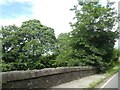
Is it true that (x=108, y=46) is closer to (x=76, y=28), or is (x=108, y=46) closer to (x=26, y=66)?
(x=76, y=28)

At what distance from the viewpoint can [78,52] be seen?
29641 millimetres

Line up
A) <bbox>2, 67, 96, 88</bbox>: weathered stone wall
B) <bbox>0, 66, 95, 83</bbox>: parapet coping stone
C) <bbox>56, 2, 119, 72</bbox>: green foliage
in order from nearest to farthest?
<bbox>0, 66, 95, 83</bbox>: parapet coping stone → <bbox>2, 67, 96, 88</bbox>: weathered stone wall → <bbox>56, 2, 119, 72</bbox>: green foliage

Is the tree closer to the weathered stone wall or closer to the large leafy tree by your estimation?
the large leafy tree

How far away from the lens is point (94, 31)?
3053 centimetres

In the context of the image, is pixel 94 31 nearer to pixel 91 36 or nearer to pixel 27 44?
pixel 91 36

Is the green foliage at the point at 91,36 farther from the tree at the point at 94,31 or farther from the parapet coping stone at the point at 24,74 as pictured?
the parapet coping stone at the point at 24,74

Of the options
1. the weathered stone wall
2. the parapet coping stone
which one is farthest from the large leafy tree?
the parapet coping stone

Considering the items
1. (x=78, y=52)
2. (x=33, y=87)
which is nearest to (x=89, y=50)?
(x=78, y=52)

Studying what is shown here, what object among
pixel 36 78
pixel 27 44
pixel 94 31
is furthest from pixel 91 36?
pixel 36 78

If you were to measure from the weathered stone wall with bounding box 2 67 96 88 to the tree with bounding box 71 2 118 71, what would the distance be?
12933mm

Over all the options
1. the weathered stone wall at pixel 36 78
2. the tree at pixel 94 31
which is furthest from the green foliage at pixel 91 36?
the weathered stone wall at pixel 36 78

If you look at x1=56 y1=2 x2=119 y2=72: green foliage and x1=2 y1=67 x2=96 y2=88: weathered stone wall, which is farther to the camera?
x1=56 y1=2 x2=119 y2=72: green foliage

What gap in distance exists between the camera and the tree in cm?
2956

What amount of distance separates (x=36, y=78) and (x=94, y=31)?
2037 cm
